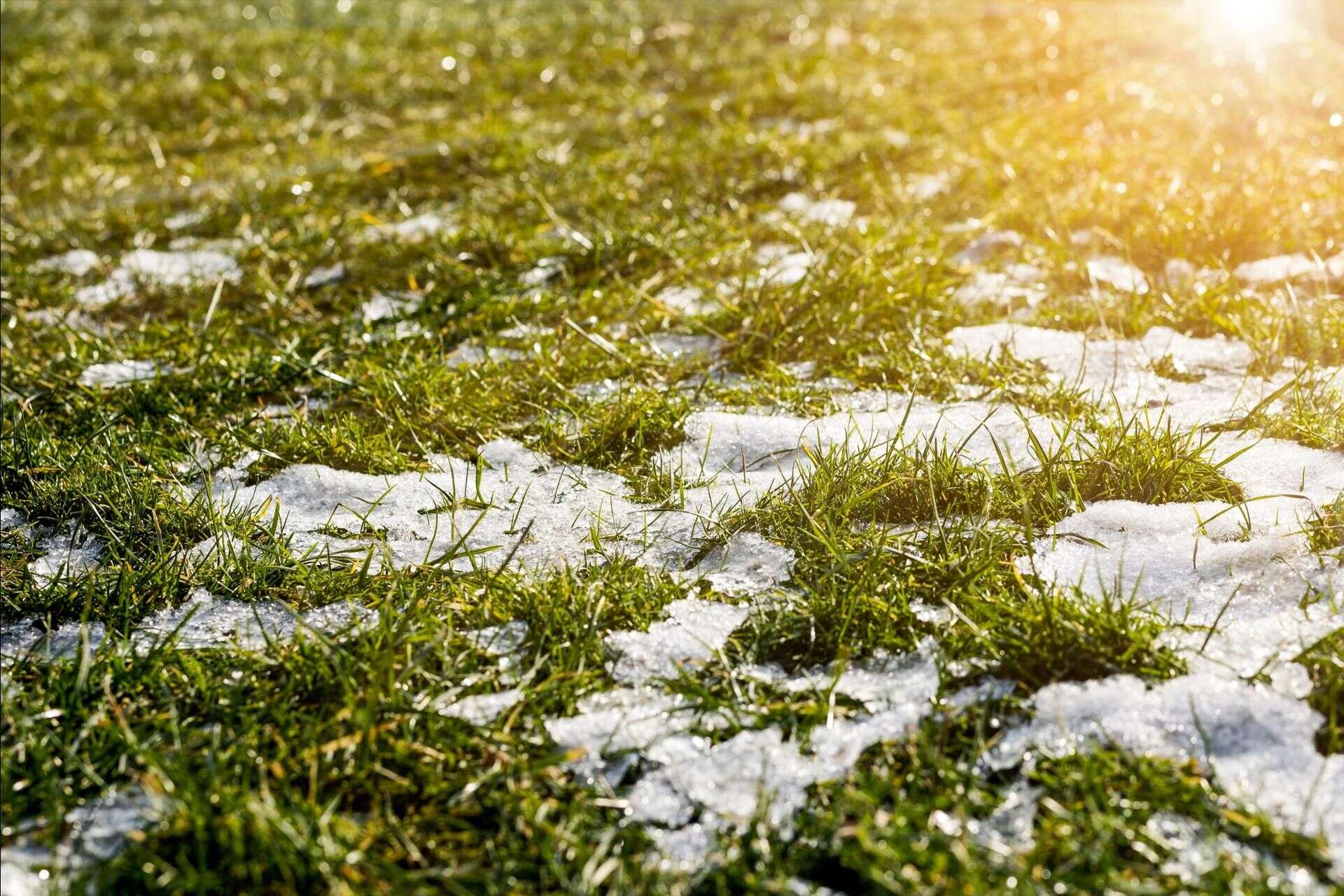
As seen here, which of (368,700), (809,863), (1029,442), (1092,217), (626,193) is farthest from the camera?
(626,193)

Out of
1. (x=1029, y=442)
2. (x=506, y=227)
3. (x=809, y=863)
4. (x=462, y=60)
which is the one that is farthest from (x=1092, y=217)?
(x=462, y=60)

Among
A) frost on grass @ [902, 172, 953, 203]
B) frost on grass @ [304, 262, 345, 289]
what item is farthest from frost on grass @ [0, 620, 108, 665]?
frost on grass @ [902, 172, 953, 203]

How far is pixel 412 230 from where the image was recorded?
3.94 m

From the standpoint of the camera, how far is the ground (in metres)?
1.52

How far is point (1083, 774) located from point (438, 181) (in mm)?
3646

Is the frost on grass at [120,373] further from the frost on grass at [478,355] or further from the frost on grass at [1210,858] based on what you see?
the frost on grass at [1210,858]

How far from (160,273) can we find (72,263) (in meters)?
0.39

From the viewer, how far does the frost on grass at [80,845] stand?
1.46m

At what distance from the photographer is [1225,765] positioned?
1547 millimetres

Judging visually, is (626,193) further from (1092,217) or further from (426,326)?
(1092,217)

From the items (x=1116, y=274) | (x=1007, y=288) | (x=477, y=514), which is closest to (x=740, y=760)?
(x=477, y=514)

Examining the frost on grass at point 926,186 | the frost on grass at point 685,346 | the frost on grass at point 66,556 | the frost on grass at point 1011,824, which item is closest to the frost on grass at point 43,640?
the frost on grass at point 66,556

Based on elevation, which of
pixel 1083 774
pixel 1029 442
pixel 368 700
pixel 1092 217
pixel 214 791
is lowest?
pixel 214 791

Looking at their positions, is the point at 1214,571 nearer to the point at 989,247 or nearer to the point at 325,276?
the point at 989,247
